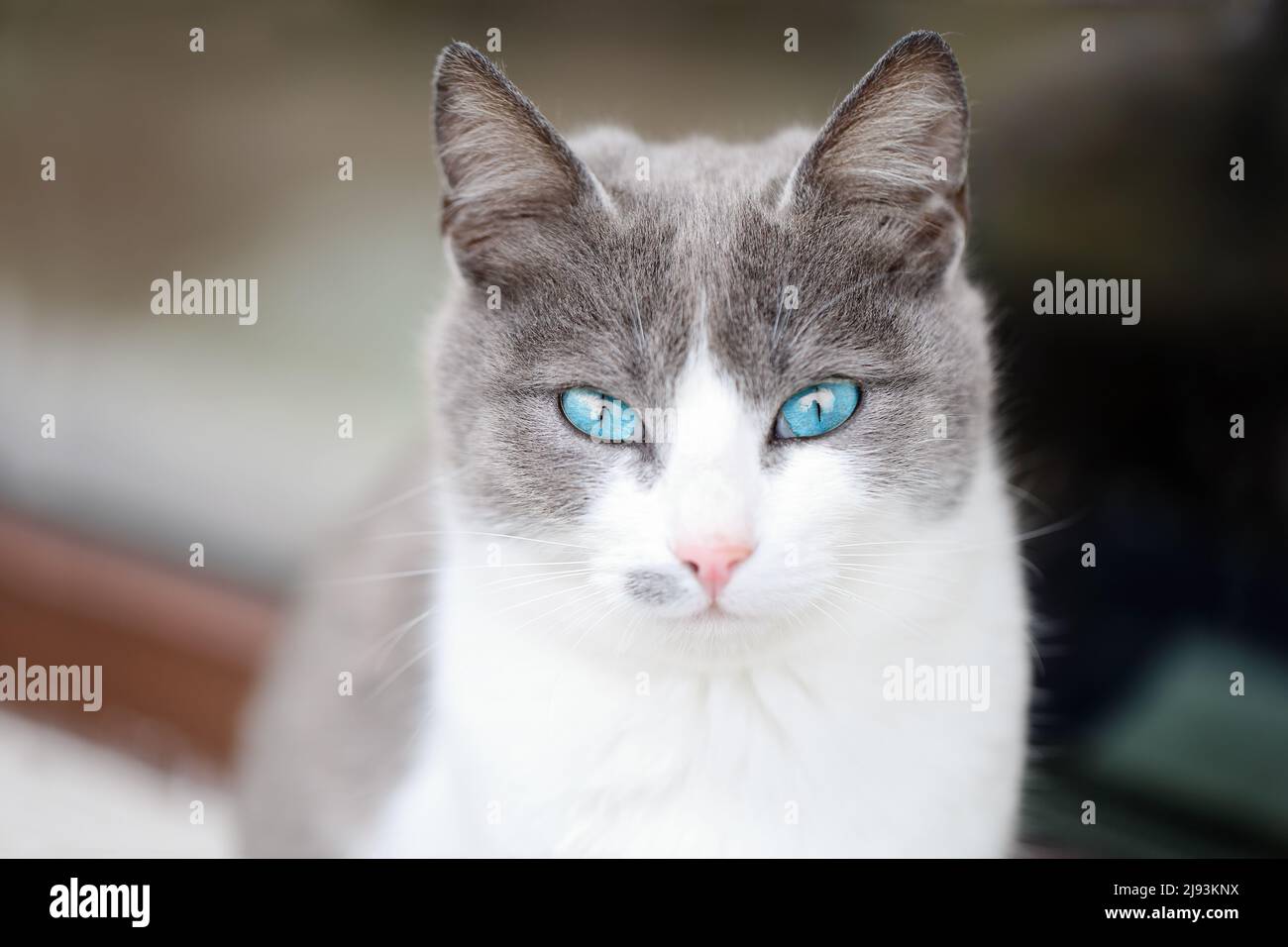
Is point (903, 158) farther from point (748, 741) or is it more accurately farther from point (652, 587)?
point (748, 741)

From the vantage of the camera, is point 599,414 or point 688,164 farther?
point 688,164

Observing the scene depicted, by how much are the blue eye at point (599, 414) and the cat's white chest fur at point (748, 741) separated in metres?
0.22

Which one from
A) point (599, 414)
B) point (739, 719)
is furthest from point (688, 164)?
point (739, 719)

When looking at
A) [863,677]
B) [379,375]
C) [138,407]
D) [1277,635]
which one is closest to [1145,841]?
[1277,635]

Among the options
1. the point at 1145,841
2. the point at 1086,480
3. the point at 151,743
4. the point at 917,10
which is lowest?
the point at 1145,841

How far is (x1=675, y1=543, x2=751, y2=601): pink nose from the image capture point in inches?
43.9

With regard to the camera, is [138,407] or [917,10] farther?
[138,407]

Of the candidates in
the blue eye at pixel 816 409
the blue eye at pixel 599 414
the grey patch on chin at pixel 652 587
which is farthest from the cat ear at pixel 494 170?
the grey patch on chin at pixel 652 587

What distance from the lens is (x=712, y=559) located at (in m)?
1.12

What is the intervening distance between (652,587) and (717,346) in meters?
0.26

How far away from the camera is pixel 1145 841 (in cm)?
182

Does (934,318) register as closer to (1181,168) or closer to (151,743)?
(1181,168)

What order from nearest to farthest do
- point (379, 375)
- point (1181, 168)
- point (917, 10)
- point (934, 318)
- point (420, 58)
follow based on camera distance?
point (934, 318) → point (917, 10) → point (420, 58) → point (1181, 168) → point (379, 375)

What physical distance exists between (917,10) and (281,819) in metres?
1.53
